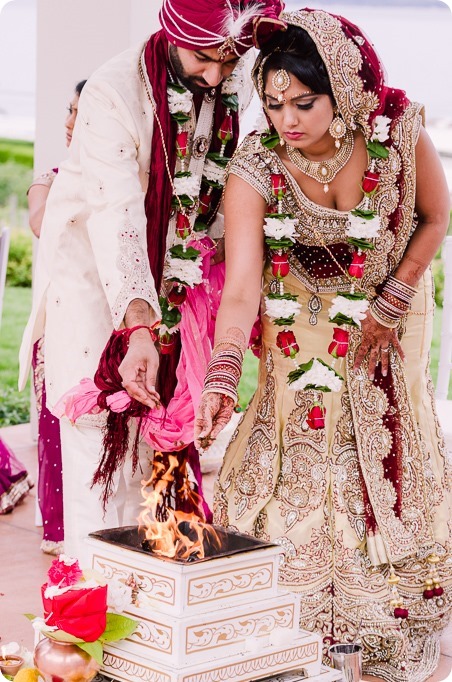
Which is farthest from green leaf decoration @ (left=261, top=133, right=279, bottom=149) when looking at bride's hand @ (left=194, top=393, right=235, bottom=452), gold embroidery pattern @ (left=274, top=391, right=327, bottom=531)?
bride's hand @ (left=194, top=393, right=235, bottom=452)

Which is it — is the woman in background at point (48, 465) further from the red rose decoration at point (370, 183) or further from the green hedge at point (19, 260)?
the green hedge at point (19, 260)

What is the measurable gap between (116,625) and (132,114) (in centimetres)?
134

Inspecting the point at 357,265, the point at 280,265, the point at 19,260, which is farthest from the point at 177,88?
the point at 19,260

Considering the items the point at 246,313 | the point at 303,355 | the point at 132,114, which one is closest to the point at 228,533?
the point at 246,313

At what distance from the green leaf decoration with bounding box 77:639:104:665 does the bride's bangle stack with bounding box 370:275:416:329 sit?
131cm

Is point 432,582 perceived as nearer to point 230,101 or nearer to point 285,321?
point 285,321

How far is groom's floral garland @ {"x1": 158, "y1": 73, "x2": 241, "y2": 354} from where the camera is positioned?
10.0ft

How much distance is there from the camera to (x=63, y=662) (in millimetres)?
2217

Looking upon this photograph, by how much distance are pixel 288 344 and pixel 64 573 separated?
1.13m

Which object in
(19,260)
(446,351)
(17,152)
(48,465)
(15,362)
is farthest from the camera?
(17,152)

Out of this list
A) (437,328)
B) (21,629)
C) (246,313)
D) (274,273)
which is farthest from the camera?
(437,328)

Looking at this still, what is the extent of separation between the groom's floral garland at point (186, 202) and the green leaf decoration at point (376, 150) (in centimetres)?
38

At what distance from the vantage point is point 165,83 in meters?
3.03

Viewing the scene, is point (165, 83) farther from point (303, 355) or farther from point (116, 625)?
point (116, 625)
